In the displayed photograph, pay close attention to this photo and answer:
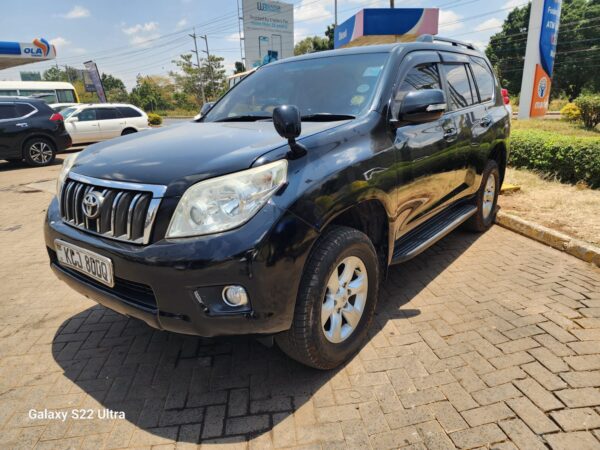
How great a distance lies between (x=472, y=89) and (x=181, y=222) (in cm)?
344

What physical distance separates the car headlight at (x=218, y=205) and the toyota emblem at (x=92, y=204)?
0.50 m

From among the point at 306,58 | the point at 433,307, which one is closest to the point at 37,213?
the point at 306,58

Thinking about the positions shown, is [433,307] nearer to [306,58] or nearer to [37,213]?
[306,58]

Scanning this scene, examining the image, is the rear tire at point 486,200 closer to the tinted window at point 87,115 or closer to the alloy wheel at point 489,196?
the alloy wheel at point 489,196

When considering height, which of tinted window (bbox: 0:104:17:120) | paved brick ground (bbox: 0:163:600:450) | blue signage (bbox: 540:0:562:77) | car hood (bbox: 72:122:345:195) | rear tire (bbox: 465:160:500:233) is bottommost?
paved brick ground (bbox: 0:163:600:450)

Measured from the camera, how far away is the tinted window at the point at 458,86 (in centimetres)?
356

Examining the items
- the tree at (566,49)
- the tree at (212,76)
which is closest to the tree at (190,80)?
the tree at (212,76)

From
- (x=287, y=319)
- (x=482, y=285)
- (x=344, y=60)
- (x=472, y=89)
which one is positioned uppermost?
(x=344, y=60)

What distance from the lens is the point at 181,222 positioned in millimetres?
1830

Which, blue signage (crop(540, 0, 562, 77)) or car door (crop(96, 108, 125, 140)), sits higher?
blue signage (crop(540, 0, 562, 77))

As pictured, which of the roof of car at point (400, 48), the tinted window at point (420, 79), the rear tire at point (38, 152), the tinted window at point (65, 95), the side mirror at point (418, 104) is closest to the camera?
the side mirror at point (418, 104)

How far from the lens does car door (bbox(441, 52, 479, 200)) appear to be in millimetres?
3447

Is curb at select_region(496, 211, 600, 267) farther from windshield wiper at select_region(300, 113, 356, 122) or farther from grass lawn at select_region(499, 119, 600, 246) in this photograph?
windshield wiper at select_region(300, 113, 356, 122)

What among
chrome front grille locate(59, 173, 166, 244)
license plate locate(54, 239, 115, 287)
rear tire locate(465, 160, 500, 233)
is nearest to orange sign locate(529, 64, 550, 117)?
rear tire locate(465, 160, 500, 233)
